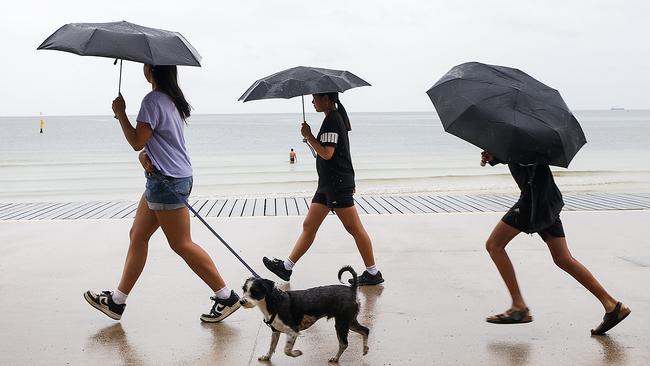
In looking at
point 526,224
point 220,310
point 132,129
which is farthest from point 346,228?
point 132,129

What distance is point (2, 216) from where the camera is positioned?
10445 millimetres

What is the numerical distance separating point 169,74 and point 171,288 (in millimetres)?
2035

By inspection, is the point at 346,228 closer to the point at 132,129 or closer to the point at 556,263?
the point at 556,263

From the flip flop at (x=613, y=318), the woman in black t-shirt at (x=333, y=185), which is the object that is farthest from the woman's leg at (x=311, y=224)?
the flip flop at (x=613, y=318)

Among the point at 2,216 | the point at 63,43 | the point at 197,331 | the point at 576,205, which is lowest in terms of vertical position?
the point at 2,216

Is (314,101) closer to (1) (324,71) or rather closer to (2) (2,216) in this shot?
(1) (324,71)

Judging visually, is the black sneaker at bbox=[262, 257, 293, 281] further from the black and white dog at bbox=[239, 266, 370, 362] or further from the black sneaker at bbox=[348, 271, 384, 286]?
the black and white dog at bbox=[239, 266, 370, 362]

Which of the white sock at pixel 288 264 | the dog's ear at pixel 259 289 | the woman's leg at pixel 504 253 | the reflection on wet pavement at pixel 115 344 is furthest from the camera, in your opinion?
the white sock at pixel 288 264

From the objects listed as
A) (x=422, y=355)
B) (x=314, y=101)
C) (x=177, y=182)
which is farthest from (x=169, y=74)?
(x=422, y=355)

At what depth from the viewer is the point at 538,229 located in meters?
4.64

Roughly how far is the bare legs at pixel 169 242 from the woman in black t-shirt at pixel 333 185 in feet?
3.89

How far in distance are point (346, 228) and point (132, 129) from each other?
220 centimetres

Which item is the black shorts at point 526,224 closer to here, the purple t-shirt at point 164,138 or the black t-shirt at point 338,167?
the black t-shirt at point 338,167

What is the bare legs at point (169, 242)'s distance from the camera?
4.93 metres
